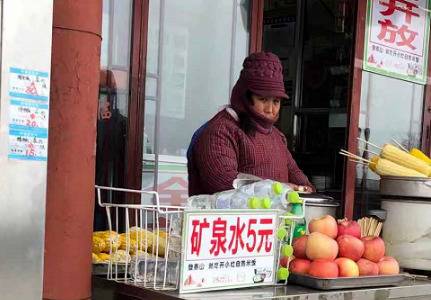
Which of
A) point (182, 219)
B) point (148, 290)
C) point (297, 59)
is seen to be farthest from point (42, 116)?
point (297, 59)

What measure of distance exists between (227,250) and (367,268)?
0.55 meters

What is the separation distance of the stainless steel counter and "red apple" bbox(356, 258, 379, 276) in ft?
0.21

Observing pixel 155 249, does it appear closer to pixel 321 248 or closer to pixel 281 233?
pixel 281 233

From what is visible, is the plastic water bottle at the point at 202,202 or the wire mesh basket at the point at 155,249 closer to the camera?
the wire mesh basket at the point at 155,249

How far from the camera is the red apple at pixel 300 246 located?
6.31 feet

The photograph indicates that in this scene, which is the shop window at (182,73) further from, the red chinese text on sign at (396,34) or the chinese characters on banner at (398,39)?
the red chinese text on sign at (396,34)

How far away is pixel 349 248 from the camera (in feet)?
6.34

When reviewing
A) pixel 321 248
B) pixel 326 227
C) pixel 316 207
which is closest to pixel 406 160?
pixel 316 207

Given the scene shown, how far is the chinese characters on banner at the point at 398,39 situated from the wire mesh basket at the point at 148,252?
8.56ft

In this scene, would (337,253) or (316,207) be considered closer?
(337,253)

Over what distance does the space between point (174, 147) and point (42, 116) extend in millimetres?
2069

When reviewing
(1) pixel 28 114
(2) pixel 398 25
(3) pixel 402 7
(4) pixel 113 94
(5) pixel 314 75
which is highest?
(3) pixel 402 7

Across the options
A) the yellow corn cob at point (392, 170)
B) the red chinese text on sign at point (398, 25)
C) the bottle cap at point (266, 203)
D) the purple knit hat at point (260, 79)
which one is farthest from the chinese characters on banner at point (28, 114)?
the red chinese text on sign at point (398, 25)

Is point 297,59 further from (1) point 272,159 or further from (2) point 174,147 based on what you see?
(1) point 272,159
